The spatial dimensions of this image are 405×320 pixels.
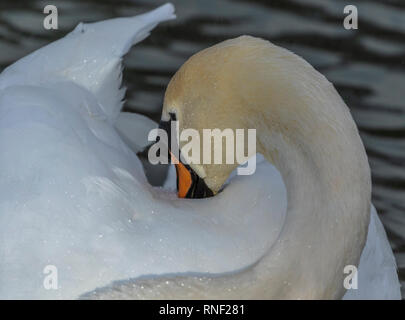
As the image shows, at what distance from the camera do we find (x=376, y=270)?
473 cm

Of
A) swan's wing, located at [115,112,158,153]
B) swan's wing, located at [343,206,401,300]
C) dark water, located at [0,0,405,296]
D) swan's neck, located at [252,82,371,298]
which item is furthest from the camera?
dark water, located at [0,0,405,296]

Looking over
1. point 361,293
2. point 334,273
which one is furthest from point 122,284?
point 361,293

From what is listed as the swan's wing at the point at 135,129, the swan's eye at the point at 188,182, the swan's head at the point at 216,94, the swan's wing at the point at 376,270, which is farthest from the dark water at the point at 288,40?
the swan's head at the point at 216,94

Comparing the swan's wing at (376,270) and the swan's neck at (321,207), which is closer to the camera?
the swan's neck at (321,207)

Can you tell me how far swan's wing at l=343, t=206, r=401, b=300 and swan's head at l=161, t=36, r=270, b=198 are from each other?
776 mm

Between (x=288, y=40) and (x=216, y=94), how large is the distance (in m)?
3.19

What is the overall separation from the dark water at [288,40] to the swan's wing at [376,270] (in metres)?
1.13

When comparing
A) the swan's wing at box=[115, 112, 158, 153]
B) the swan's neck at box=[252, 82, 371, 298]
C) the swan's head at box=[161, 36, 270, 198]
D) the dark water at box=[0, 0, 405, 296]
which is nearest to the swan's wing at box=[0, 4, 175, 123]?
the swan's wing at box=[115, 112, 158, 153]

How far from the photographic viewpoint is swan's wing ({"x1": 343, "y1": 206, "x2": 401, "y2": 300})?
454 centimetres

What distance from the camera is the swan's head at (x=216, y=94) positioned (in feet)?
12.4

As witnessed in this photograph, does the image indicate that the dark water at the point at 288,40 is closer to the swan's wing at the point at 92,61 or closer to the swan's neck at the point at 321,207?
the swan's wing at the point at 92,61

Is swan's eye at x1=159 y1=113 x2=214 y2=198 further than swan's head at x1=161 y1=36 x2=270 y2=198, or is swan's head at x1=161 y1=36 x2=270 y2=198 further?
swan's eye at x1=159 y1=113 x2=214 y2=198

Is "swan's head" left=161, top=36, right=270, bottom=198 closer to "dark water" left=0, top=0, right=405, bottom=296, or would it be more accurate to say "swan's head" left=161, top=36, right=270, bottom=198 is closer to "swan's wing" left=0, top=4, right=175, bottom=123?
"swan's wing" left=0, top=4, right=175, bottom=123

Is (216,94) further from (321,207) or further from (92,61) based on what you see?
(92,61)
